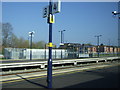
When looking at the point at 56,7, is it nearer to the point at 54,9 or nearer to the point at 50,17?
the point at 54,9

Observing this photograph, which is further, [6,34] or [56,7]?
[6,34]

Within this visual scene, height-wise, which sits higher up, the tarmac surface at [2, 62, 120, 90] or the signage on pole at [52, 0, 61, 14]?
the signage on pole at [52, 0, 61, 14]

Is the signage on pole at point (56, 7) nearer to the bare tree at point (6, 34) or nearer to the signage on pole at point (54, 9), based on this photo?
the signage on pole at point (54, 9)

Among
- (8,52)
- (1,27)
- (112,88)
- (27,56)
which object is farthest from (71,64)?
(1,27)

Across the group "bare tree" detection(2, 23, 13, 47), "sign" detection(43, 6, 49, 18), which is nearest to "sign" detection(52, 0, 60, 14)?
"sign" detection(43, 6, 49, 18)

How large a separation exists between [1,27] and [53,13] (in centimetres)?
5420

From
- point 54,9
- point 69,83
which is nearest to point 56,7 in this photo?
point 54,9

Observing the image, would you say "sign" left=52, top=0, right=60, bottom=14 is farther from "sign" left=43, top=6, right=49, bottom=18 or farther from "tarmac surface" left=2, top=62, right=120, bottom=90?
"tarmac surface" left=2, top=62, right=120, bottom=90

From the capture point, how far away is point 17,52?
4088 cm

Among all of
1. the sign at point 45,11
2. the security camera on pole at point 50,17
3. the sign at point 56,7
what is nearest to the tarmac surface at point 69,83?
the security camera on pole at point 50,17

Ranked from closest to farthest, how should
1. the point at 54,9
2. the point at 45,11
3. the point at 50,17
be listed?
the point at 54,9 → the point at 50,17 → the point at 45,11

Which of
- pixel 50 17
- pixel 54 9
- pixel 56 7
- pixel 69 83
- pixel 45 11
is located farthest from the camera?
pixel 69 83

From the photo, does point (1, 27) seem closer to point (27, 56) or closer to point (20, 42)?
point (20, 42)

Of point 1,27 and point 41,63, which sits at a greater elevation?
point 1,27
